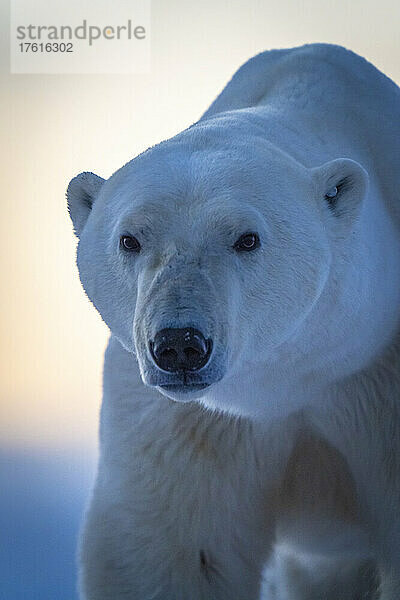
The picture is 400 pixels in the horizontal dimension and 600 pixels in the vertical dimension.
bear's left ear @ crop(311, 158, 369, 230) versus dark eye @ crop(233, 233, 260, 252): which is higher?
bear's left ear @ crop(311, 158, 369, 230)

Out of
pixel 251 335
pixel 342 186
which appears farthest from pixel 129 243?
pixel 342 186

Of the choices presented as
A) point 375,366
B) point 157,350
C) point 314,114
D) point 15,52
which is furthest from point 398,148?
point 15,52

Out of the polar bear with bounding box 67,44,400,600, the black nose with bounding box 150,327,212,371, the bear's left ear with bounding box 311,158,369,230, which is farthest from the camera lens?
the bear's left ear with bounding box 311,158,369,230

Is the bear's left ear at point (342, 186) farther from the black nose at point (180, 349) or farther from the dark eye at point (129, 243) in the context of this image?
the black nose at point (180, 349)

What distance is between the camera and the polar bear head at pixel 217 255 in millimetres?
2816

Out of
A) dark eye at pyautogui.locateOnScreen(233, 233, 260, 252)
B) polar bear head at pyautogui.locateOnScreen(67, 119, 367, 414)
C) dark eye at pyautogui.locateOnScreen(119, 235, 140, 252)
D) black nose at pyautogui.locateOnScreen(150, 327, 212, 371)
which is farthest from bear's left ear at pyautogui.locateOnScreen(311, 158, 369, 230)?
black nose at pyautogui.locateOnScreen(150, 327, 212, 371)

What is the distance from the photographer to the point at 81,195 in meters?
3.34

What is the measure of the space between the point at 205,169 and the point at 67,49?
9.18ft

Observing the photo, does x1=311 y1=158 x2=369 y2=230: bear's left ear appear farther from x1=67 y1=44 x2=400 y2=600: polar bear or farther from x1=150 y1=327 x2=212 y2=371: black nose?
x1=150 y1=327 x2=212 y2=371: black nose

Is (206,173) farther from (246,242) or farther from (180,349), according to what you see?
(180,349)

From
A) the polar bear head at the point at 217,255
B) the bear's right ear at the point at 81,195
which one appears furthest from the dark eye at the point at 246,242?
the bear's right ear at the point at 81,195

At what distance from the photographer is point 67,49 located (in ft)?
18.7

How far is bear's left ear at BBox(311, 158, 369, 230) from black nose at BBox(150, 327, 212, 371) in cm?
57

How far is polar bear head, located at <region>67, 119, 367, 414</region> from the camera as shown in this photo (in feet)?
9.24
